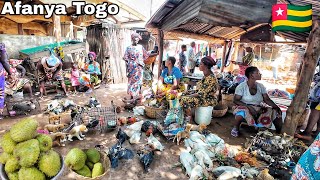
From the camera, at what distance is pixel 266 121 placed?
4.21 metres

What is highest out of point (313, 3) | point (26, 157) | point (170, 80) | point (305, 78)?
point (313, 3)

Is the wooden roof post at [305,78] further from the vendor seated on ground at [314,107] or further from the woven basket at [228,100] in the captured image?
the woven basket at [228,100]

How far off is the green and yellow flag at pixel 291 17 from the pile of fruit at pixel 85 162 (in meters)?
2.98

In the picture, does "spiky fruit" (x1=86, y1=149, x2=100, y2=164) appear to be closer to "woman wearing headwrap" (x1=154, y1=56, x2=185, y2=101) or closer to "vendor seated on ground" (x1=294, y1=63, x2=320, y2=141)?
"woman wearing headwrap" (x1=154, y1=56, x2=185, y2=101)

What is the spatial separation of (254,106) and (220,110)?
1212 mm

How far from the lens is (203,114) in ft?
15.4

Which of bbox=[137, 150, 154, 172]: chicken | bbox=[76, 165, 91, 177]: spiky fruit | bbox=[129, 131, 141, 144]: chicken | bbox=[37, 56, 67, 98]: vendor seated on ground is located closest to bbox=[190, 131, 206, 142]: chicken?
bbox=[137, 150, 154, 172]: chicken

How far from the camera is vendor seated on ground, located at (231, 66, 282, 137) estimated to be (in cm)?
416

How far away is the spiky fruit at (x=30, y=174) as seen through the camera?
→ 53.8 inches

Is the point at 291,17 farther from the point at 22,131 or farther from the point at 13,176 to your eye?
the point at 13,176

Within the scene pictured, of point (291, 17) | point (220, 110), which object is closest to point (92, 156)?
point (291, 17)

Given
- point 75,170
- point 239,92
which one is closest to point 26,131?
point 75,170

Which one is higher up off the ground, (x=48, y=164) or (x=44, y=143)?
(x=44, y=143)

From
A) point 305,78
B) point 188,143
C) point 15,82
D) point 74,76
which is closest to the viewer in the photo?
point 305,78
